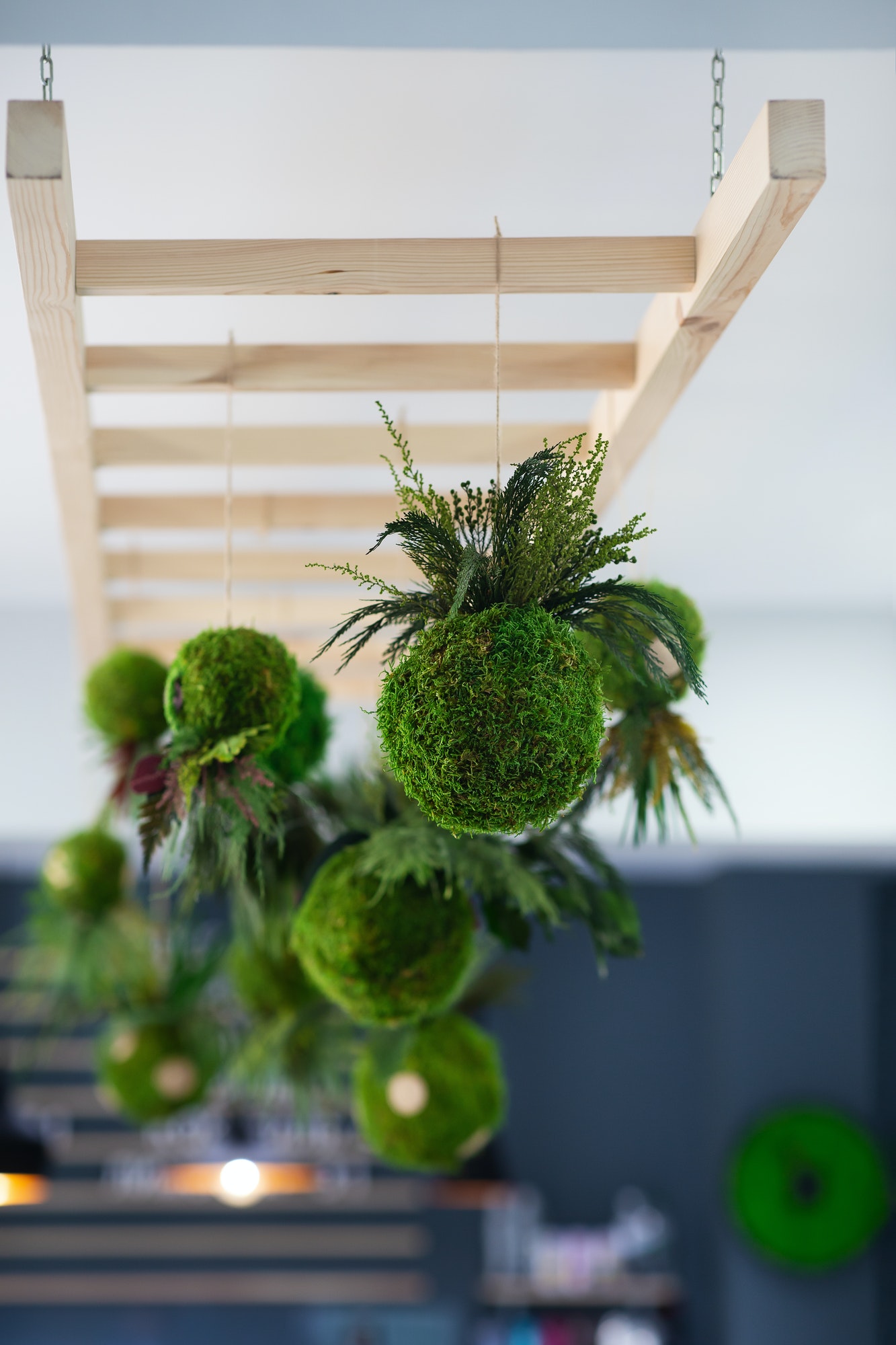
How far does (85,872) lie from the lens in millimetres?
2418

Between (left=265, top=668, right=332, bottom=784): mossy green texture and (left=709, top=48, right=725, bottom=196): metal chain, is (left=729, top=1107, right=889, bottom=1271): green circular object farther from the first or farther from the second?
(left=709, top=48, right=725, bottom=196): metal chain

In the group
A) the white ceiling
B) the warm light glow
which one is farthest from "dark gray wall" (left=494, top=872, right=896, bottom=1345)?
Result: the white ceiling

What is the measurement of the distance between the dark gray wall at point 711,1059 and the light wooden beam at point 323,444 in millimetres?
3152

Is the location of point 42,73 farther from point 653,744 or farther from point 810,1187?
point 810,1187

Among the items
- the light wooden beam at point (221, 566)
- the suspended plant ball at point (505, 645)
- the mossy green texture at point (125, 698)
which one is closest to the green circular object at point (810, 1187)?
the light wooden beam at point (221, 566)

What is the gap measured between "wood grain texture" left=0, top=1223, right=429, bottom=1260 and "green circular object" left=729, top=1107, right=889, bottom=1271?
1.63 metres

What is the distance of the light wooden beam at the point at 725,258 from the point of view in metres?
1.19

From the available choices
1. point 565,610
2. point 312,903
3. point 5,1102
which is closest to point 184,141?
point 565,610

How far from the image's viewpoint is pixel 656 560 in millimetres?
3076

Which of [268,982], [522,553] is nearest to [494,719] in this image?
[522,553]

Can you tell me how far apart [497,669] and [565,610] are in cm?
19

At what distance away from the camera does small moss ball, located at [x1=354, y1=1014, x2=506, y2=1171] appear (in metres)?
2.17

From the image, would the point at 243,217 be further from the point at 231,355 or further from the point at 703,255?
the point at 703,255

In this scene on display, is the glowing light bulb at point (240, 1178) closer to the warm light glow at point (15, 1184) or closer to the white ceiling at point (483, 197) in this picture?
the warm light glow at point (15, 1184)
